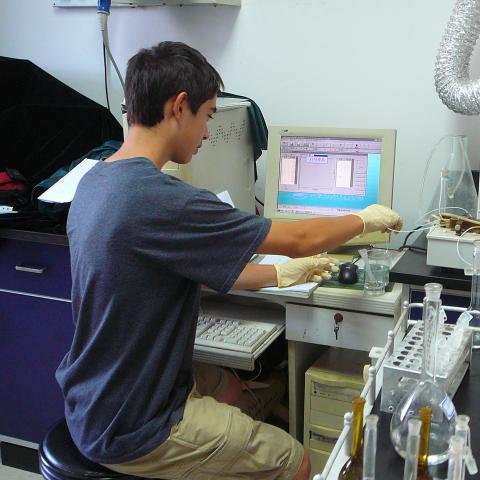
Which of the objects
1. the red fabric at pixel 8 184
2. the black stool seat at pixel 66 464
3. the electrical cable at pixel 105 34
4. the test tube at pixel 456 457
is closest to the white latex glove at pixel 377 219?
the black stool seat at pixel 66 464

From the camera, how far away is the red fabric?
7.93 feet

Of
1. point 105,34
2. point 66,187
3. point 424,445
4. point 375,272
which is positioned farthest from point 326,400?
point 105,34

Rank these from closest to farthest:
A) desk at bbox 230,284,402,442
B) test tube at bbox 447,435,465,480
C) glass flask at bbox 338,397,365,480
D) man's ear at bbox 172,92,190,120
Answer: test tube at bbox 447,435,465,480, glass flask at bbox 338,397,365,480, man's ear at bbox 172,92,190,120, desk at bbox 230,284,402,442

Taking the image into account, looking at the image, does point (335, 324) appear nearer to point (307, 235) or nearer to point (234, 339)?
point (234, 339)

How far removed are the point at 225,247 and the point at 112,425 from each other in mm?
458

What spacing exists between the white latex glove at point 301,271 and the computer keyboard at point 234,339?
0.57 feet

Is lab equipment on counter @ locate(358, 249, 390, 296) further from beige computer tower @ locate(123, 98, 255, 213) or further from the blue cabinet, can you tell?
the blue cabinet

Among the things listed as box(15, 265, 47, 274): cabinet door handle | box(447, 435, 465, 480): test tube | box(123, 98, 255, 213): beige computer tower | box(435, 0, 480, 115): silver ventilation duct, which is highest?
box(435, 0, 480, 115): silver ventilation duct

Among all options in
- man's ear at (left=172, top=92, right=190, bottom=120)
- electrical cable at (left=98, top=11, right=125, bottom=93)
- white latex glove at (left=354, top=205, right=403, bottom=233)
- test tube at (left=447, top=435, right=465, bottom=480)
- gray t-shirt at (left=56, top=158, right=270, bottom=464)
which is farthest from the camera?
electrical cable at (left=98, top=11, right=125, bottom=93)

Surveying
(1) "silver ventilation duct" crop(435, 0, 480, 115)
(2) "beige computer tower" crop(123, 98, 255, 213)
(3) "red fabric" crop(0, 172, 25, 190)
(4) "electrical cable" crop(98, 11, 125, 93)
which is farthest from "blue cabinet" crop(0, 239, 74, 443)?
(1) "silver ventilation duct" crop(435, 0, 480, 115)

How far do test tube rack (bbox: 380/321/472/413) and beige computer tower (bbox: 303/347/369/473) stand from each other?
2.75ft

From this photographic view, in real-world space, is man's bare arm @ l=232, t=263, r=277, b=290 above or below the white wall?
below

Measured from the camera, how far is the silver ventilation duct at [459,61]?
1940mm

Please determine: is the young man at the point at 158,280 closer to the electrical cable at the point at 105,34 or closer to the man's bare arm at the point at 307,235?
the man's bare arm at the point at 307,235
